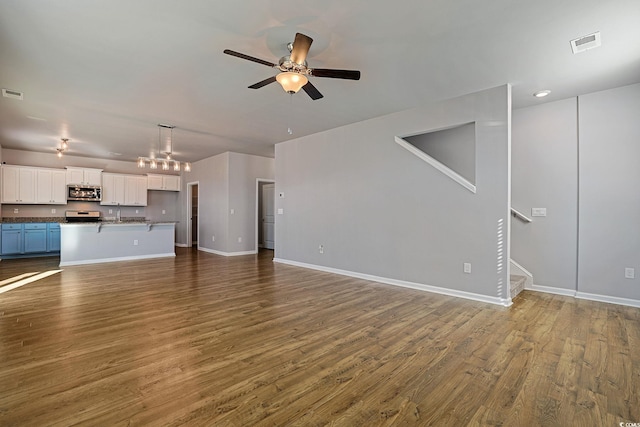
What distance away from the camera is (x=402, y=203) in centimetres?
476

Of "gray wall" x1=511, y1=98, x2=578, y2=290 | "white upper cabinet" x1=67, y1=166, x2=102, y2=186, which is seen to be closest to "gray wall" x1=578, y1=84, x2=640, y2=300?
"gray wall" x1=511, y1=98, x2=578, y2=290

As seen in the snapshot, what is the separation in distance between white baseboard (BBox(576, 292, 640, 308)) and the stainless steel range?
10954mm

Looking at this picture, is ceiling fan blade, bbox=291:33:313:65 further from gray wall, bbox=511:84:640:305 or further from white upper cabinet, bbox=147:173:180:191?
white upper cabinet, bbox=147:173:180:191

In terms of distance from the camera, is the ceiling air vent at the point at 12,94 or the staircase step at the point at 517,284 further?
the staircase step at the point at 517,284

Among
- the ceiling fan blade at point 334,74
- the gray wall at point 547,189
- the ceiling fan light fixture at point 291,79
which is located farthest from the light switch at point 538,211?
the ceiling fan light fixture at point 291,79

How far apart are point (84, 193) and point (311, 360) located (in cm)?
905

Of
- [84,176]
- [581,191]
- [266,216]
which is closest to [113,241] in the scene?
[84,176]

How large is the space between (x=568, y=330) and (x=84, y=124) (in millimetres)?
7684

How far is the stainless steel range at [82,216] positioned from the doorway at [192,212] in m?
2.43

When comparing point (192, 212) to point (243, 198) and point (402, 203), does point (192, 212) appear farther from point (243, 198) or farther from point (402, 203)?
point (402, 203)

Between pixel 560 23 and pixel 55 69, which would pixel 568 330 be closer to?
pixel 560 23

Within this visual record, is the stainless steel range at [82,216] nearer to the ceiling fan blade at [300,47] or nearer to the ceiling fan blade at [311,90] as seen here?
the ceiling fan blade at [311,90]

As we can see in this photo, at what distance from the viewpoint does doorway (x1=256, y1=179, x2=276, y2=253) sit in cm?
922

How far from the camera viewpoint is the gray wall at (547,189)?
4234 mm
